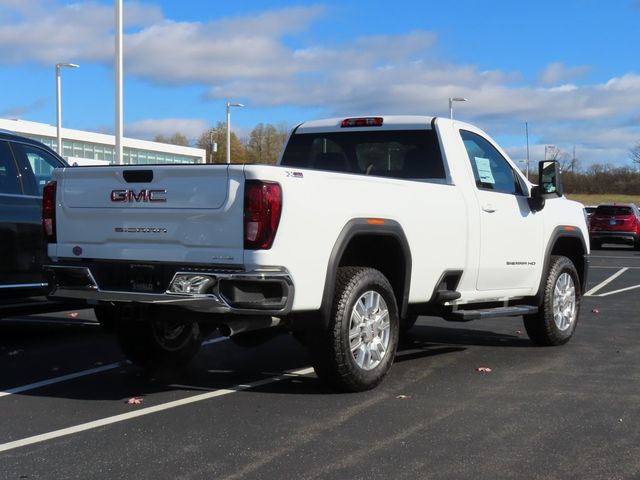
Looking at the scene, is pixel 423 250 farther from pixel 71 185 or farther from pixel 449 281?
pixel 71 185

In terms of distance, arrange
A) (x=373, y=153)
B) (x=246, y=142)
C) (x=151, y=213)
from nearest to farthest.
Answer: (x=151, y=213) < (x=373, y=153) < (x=246, y=142)

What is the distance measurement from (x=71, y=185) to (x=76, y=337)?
10.4 ft

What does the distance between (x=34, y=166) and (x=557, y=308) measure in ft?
17.3

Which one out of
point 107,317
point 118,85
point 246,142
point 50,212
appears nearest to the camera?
point 50,212

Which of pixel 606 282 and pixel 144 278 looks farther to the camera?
pixel 606 282

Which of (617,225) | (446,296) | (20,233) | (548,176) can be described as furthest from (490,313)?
(617,225)

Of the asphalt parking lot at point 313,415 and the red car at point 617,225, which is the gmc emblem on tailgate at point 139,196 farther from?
the red car at point 617,225

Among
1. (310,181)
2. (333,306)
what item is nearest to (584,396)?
(333,306)

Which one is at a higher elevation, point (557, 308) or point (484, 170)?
point (484, 170)

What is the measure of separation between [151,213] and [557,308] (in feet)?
14.7

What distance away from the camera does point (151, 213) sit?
5.62m

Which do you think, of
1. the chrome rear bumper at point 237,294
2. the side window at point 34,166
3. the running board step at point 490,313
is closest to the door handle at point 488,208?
the running board step at point 490,313

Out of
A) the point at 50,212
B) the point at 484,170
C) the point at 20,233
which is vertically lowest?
the point at 20,233

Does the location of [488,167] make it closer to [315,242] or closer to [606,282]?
[315,242]
